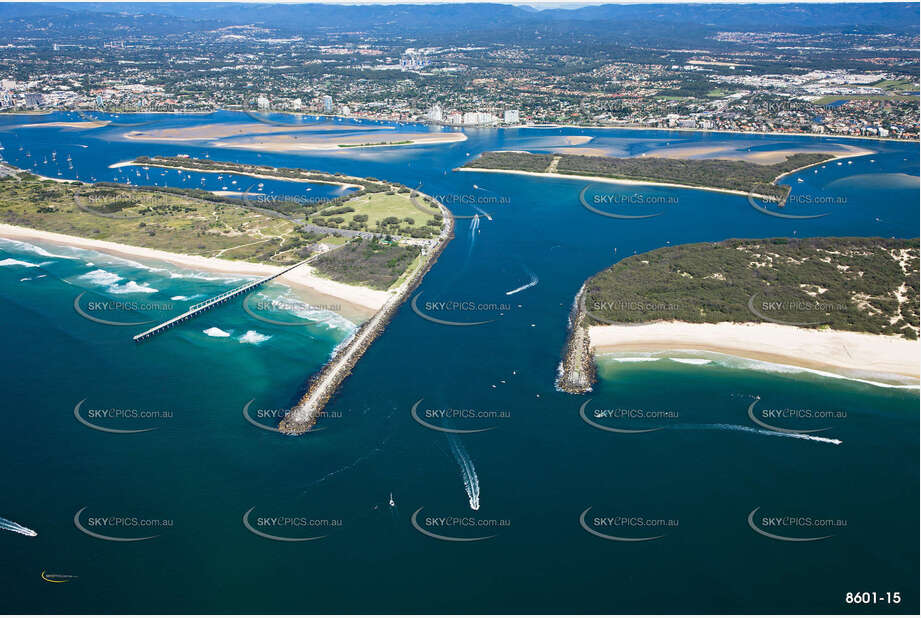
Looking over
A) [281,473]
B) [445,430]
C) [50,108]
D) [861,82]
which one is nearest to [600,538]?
[445,430]

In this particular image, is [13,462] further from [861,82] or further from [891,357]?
[861,82]
